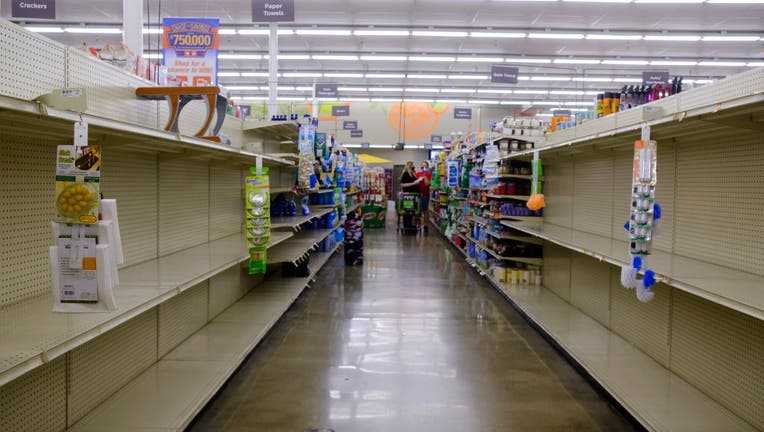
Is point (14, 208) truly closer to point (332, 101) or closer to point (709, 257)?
point (709, 257)

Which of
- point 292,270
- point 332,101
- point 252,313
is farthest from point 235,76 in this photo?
point 252,313

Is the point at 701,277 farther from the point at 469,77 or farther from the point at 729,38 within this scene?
the point at 469,77

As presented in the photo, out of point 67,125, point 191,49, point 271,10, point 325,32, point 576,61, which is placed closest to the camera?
point 67,125

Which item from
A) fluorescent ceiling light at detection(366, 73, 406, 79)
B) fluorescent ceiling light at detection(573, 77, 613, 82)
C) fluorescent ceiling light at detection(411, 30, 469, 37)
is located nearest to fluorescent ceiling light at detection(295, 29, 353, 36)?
fluorescent ceiling light at detection(411, 30, 469, 37)

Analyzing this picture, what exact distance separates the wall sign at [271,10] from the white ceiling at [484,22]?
1.95 meters

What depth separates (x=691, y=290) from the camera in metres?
2.78

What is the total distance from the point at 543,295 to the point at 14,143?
5837 millimetres

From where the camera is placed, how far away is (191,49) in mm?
6562

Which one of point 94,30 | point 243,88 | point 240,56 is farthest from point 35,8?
point 243,88

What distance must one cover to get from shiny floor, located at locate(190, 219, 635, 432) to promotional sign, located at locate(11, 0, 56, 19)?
6588mm

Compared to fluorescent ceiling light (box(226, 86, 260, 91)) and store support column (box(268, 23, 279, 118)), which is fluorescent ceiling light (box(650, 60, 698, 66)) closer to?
store support column (box(268, 23, 279, 118))

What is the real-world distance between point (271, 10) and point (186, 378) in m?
6.40

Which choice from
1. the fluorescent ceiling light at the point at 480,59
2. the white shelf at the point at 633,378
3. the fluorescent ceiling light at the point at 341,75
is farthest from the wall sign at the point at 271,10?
the fluorescent ceiling light at the point at 341,75

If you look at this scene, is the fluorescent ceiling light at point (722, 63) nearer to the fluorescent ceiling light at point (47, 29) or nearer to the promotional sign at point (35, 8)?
the promotional sign at point (35, 8)
